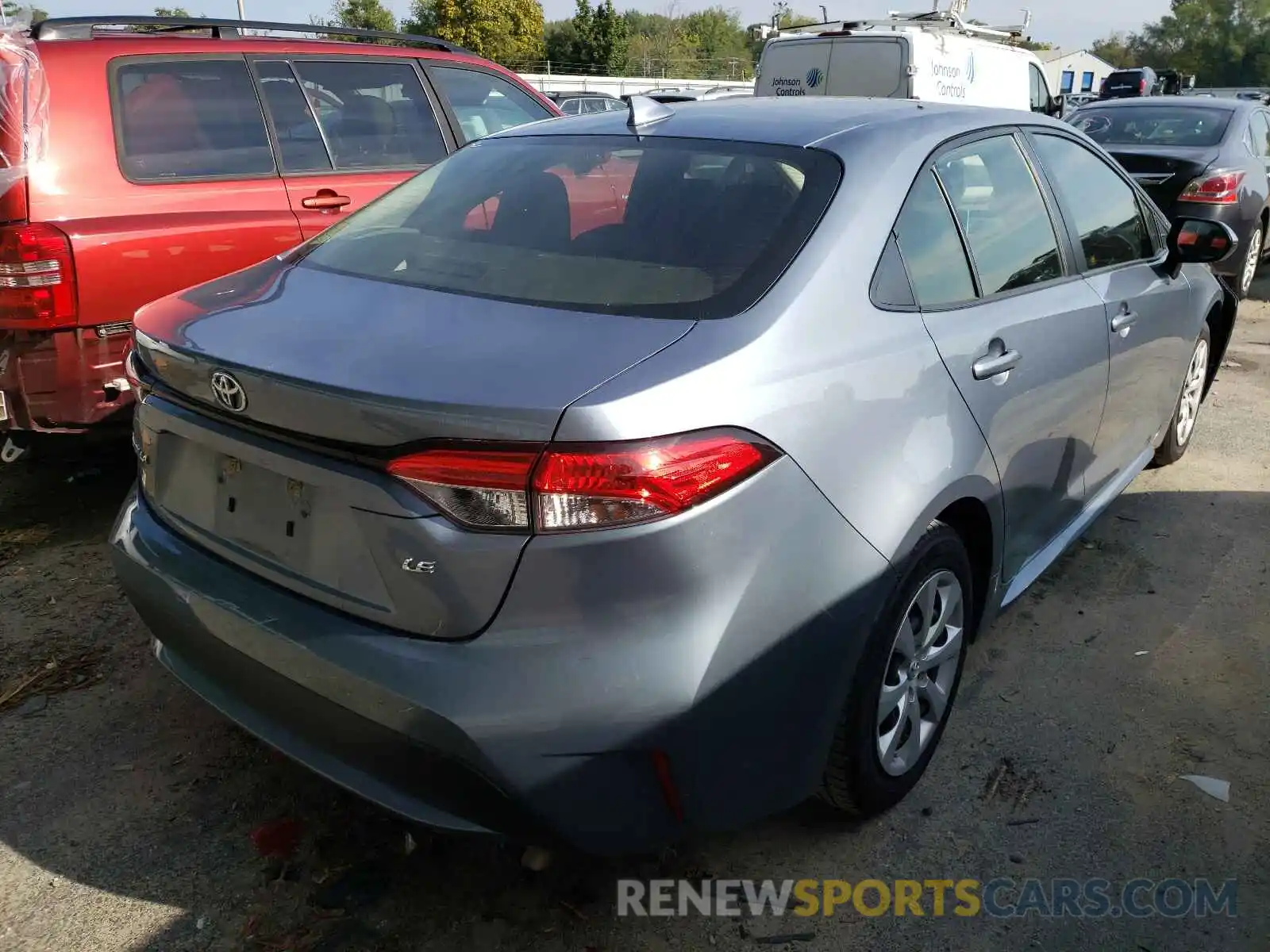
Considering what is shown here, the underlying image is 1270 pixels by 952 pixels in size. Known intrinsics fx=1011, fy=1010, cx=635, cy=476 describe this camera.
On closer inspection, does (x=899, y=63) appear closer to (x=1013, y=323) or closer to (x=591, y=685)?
(x=1013, y=323)

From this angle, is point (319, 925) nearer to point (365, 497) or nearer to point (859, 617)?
point (365, 497)

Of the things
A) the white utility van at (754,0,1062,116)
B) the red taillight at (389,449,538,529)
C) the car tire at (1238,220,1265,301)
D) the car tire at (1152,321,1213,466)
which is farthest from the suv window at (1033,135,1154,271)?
the white utility van at (754,0,1062,116)

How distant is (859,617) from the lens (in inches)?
82.3

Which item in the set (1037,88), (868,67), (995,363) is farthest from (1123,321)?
(1037,88)

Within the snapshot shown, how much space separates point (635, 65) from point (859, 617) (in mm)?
54738

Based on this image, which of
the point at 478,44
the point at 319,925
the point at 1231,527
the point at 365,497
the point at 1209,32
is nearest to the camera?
the point at 365,497

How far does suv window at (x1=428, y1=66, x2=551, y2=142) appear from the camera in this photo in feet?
17.8

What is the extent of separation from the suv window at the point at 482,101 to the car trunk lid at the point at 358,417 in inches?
138

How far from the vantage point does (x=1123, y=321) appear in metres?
3.36

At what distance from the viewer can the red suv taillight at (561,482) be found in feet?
5.61

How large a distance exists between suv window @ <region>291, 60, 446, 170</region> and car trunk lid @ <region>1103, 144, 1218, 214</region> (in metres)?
5.62

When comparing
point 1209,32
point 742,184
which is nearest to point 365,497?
point 742,184

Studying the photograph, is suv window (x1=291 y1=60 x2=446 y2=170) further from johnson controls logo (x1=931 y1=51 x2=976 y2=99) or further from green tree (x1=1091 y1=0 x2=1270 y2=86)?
green tree (x1=1091 y1=0 x2=1270 y2=86)

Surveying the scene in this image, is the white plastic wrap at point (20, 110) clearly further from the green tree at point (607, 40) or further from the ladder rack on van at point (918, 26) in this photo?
the green tree at point (607, 40)
